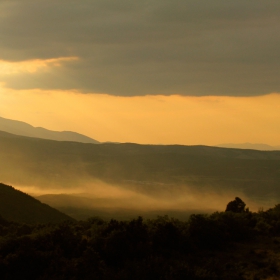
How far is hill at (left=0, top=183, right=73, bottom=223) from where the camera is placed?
60.1 meters

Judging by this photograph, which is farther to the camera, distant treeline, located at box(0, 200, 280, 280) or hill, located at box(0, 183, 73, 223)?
hill, located at box(0, 183, 73, 223)

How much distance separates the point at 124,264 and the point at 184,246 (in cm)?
469

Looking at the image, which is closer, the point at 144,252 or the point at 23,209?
the point at 144,252

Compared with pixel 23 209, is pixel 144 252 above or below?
below

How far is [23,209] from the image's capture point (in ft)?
207

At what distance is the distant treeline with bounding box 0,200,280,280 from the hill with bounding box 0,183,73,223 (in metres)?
33.4

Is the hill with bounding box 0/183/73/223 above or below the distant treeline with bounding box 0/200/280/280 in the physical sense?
above

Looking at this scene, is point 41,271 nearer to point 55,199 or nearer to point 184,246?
point 184,246

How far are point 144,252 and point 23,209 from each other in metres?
42.3

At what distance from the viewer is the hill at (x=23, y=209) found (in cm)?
6014

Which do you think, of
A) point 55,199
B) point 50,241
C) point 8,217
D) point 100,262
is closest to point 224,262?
point 100,262

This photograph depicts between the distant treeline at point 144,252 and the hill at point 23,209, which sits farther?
the hill at point 23,209

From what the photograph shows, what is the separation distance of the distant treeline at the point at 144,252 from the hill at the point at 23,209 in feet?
110

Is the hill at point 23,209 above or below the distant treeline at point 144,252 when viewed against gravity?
above
